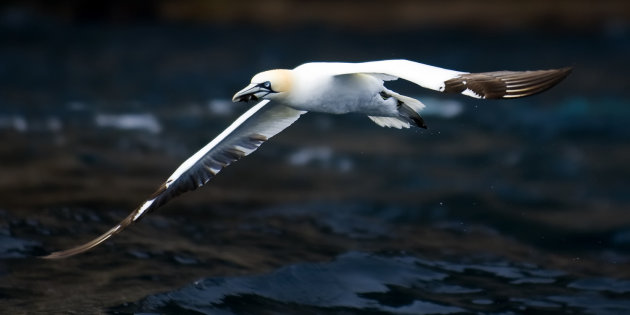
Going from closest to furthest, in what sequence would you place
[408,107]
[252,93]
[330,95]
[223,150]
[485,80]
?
[485,80], [252,93], [330,95], [408,107], [223,150]

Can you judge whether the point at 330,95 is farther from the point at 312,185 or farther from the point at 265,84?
the point at 312,185

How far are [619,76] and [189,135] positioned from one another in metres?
11.6

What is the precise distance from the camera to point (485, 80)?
6746mm

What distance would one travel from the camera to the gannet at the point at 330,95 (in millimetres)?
6680

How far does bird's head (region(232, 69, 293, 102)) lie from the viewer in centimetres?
748

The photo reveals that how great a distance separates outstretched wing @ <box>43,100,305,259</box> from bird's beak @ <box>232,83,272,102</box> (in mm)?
962

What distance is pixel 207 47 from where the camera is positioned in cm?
→ 2756

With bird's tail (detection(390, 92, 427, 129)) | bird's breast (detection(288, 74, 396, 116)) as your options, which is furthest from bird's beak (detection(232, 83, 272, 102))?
bird's tail (detection(390, 92, 427, 129))

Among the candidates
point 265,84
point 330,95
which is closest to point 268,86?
point 265,84

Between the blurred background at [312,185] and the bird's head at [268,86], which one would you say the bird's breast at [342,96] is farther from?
the blurred background at [312,185]

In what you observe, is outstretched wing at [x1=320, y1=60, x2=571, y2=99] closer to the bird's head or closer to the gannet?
the gannet

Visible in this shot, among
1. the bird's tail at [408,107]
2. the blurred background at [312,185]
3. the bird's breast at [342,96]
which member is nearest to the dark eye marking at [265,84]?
the bird's breast at [342,96]

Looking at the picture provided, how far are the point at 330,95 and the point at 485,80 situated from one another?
1543 mm

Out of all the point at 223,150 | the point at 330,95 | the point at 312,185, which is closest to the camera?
the point at 330,95
